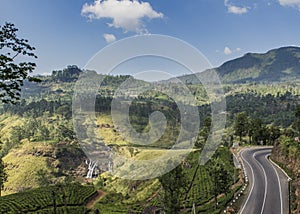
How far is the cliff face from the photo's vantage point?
1173 inches

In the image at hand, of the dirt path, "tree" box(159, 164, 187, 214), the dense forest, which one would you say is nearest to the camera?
"tree" box(159, 164, 187, 214)

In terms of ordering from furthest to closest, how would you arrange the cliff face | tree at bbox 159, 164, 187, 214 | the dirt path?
the dirt path
the cliff face
tree at bbox 159, 164, 187, 214

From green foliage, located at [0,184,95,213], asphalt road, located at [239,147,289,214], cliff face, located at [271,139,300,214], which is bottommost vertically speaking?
green foliage, located at [0,184,95,213]

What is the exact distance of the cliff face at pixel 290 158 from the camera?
1173 inches

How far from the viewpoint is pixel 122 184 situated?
69812 mm

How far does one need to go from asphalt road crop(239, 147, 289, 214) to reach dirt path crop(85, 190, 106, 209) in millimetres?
29637

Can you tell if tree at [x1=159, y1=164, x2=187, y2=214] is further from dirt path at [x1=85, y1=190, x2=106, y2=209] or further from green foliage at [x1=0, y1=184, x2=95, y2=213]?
dirt path at [x1=85, y1=190, x2=106, y2=209]

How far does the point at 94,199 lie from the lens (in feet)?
204

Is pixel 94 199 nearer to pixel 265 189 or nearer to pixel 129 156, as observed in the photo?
pixel 129 156

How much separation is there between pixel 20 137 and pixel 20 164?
24.5m

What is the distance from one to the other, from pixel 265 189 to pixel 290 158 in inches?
386

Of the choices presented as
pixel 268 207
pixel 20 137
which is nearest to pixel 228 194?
pixel 268 207

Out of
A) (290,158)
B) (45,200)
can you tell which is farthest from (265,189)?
(45,200)

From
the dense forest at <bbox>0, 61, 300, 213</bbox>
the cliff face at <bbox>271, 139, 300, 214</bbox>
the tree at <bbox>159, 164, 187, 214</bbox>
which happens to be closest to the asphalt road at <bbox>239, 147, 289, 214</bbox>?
the cliff face at <bbox>271, 139, 300, 214</bbox>
